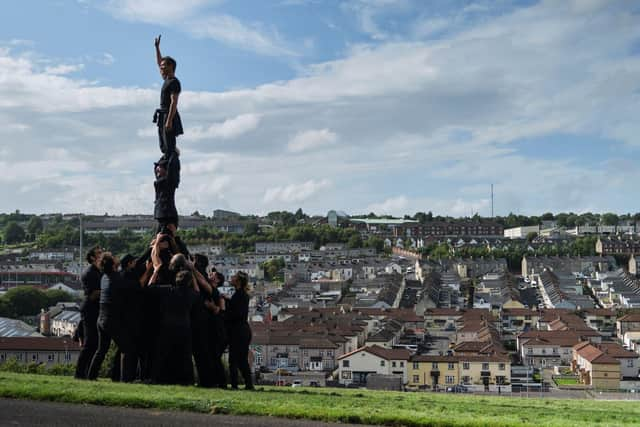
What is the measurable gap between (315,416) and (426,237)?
164m

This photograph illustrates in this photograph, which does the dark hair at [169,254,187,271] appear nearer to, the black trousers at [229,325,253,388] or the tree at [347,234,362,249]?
the black trousers at [229,325,253,388]

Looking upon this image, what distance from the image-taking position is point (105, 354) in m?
12.8

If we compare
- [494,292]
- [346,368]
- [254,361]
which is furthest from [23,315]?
[494,292]

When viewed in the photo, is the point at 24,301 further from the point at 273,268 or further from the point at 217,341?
the point at 217,341

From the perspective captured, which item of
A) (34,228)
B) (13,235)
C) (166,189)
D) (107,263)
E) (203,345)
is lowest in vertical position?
(203,345)

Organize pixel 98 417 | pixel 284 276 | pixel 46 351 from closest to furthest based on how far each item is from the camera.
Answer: pixel 98 417 < pixel 46 351 < pixel 284 276

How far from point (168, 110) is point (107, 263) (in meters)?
3.75

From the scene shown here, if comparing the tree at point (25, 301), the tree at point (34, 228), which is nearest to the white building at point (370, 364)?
the tree at point (25, 301)

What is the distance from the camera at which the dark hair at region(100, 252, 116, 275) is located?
12330 mm

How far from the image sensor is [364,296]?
87.9 m

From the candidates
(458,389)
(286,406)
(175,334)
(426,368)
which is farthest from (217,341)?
(426,368)

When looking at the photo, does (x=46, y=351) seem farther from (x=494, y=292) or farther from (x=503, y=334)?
(x=494, y=292)

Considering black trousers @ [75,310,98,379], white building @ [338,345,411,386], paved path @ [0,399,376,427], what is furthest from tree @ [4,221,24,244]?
paved path @ [0,399,376,427]

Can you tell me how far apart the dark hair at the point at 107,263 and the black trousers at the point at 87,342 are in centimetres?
99
